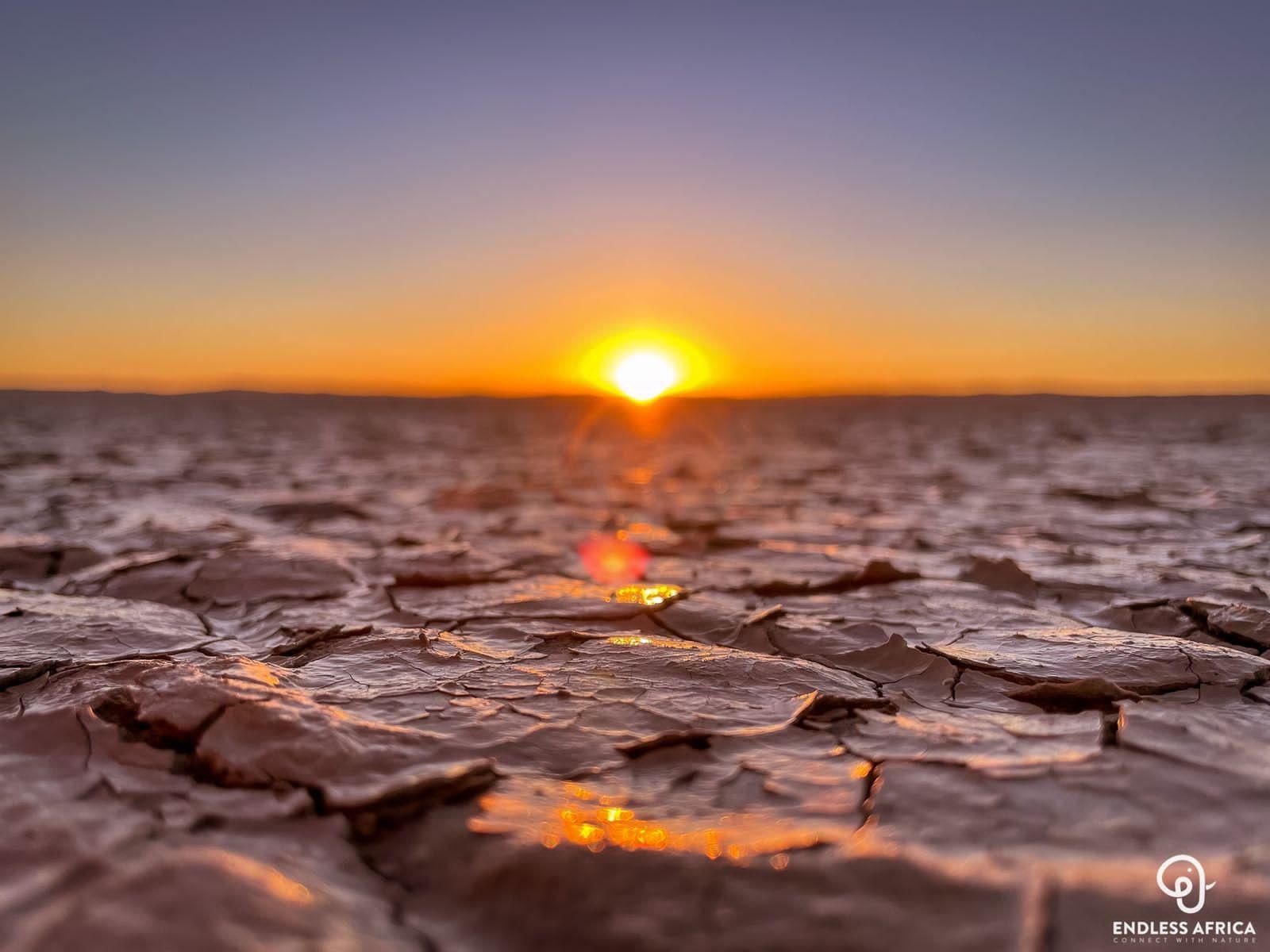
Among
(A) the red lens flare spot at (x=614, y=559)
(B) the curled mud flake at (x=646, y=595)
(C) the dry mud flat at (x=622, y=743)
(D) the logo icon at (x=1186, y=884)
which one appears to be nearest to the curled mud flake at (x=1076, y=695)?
(C) the dry mud flat at (x=622, y=743)

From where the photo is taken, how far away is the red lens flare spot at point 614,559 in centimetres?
277

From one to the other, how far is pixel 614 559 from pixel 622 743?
184cm

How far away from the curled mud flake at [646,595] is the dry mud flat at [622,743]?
0.02 meters

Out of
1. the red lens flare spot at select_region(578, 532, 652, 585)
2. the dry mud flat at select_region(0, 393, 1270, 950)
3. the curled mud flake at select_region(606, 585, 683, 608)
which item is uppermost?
the dry mud flat at select_region(0, 393, 1270, 950)

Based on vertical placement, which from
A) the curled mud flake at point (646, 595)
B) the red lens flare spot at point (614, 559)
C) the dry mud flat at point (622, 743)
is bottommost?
the red lens flare spot at point (614, 559)

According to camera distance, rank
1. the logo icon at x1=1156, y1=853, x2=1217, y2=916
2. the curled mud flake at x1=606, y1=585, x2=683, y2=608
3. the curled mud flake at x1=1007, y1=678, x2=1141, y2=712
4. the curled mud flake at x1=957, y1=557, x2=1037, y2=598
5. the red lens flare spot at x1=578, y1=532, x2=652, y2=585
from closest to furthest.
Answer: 1. the logo icon at x1=1156, y1=853, x2=1217, y2=916
2. the curled mud flake at x1=1007, y1=678, x2=1141, y2=712
3. the curled mud flake at x1=606, y1=585, x2=683, y2=608
4. the curled mud flake at x1=957, y1=557, x2=1037, y2=598
5. the red lens flare spot at x1=578, y1=532, x2=652, y2=585

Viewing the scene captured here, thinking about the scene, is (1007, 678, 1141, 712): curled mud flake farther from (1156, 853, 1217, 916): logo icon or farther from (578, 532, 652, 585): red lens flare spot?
(578, 532, 652, 585): red lens flare spot

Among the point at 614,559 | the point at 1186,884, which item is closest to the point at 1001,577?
the point at 614,559

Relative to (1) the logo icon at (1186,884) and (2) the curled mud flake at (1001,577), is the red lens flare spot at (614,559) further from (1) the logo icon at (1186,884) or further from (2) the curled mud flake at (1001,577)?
(1) the logo icon at (1186,884)

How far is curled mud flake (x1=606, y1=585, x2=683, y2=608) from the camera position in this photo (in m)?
2.30

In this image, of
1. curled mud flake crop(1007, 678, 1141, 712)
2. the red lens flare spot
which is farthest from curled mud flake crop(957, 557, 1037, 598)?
the red lens flare spot

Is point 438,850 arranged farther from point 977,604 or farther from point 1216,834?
point 977,604

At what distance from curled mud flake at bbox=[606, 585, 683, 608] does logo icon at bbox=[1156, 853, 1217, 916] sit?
4.67ft

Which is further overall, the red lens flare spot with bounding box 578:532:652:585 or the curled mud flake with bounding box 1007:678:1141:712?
the red lens flare spot with bounding box 578:532:652:585
